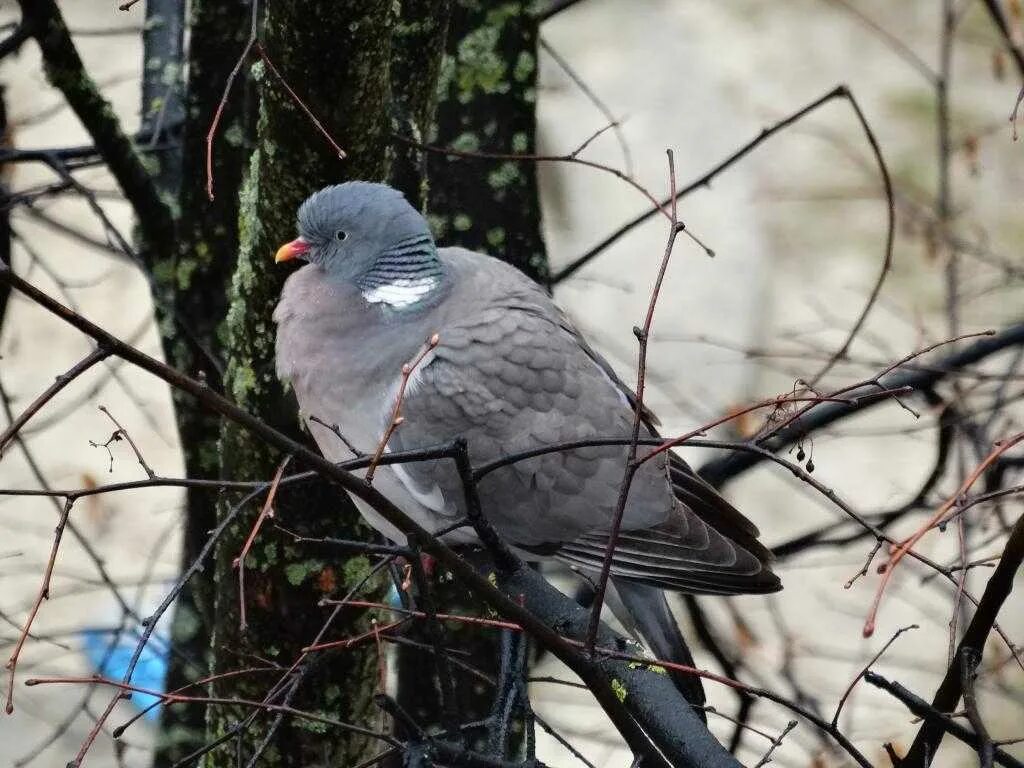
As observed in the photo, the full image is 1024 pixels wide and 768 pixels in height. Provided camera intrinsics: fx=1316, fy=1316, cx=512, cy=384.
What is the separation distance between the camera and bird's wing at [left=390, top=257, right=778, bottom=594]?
2760 mm

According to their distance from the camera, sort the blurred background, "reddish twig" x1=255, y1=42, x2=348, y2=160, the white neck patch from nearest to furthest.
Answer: "reddish twig" x1=255, y1=42, x2=348, y2=160
the white neck patch
the blurred background

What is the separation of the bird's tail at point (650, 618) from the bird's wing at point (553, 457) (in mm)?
142

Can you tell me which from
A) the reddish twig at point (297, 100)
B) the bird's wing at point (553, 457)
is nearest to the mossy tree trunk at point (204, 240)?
the bird's wing at point (553, 457)

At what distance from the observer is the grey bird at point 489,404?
2.73 m

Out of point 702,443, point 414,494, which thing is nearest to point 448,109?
point 414,494

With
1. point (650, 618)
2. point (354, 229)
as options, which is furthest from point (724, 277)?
point (354, 229)

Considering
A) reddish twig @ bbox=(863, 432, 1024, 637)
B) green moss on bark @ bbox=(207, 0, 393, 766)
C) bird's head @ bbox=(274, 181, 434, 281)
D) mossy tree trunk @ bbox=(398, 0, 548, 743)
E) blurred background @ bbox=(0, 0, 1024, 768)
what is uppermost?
blurred background @ bbox=(0, 0, 1024, 768)

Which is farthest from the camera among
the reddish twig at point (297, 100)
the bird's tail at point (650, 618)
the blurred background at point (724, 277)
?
the blurred background at point (724, 277)

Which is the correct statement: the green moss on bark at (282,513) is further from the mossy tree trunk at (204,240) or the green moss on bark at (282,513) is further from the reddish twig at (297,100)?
the mossy tree trunk at (204,240)

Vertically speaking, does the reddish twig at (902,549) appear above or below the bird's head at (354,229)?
below

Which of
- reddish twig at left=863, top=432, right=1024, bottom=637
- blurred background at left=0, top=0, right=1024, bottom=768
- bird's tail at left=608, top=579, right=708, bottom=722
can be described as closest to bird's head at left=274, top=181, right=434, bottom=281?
bird's tail at left=608, top=579, right=708, bottom=722

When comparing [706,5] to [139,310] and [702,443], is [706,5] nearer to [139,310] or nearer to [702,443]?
[139,310]

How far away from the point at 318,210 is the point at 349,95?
0.35 meters

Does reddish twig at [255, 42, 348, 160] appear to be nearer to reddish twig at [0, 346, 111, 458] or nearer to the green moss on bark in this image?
the green moss on bark
